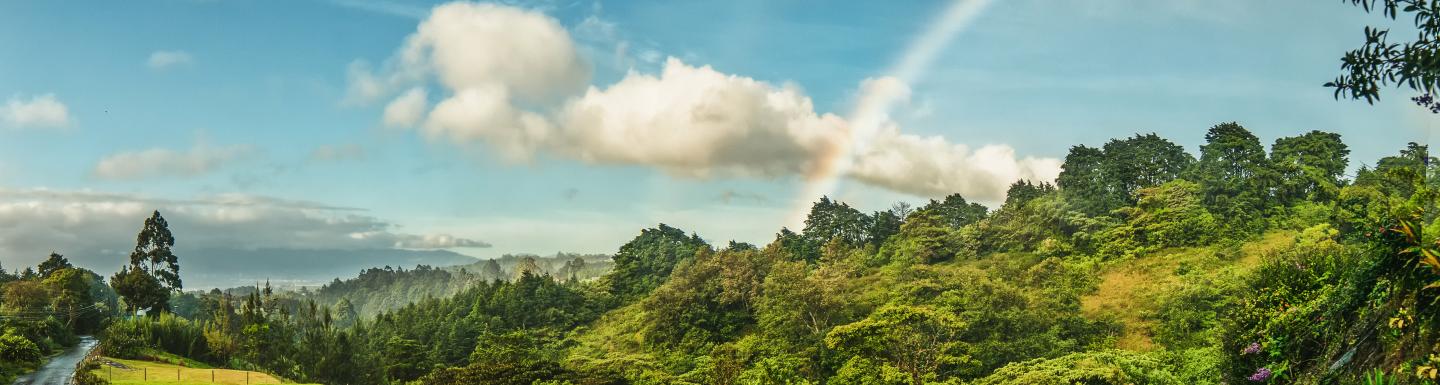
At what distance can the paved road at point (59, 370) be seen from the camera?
3791cm

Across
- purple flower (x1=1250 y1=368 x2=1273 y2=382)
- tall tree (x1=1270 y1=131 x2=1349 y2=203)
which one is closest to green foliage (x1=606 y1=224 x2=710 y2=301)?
tall tree (x1=1270 y1=131 x2=1349 y2=203)

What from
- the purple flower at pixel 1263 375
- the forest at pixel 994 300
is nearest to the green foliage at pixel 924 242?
the forest at pixel 994 300

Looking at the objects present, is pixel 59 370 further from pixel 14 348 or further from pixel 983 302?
pixel 983 302

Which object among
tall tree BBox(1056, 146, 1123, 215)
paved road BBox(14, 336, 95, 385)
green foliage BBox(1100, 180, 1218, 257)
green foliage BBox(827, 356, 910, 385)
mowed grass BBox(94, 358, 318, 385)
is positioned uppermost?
tall tree BBox(1056, 146, 1123, 215)

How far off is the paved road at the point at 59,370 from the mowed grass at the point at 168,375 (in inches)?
56.8

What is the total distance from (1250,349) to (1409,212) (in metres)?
4.17

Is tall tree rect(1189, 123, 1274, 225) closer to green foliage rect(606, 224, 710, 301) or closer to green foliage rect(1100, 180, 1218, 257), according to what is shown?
green foliage rect(1100, 180, 1218, 257)

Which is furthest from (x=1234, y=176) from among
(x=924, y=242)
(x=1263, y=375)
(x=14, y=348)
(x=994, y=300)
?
(x=14, y=348)

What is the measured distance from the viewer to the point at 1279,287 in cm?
1473

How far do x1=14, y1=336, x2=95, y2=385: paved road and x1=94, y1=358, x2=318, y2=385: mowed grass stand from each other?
56.8 inches

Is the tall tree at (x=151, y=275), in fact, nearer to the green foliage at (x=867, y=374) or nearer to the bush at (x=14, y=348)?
the bush at (x=14, y=348)

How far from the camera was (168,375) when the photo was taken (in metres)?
44.3

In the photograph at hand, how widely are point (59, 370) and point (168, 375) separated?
195 inches

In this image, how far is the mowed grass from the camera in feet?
134
